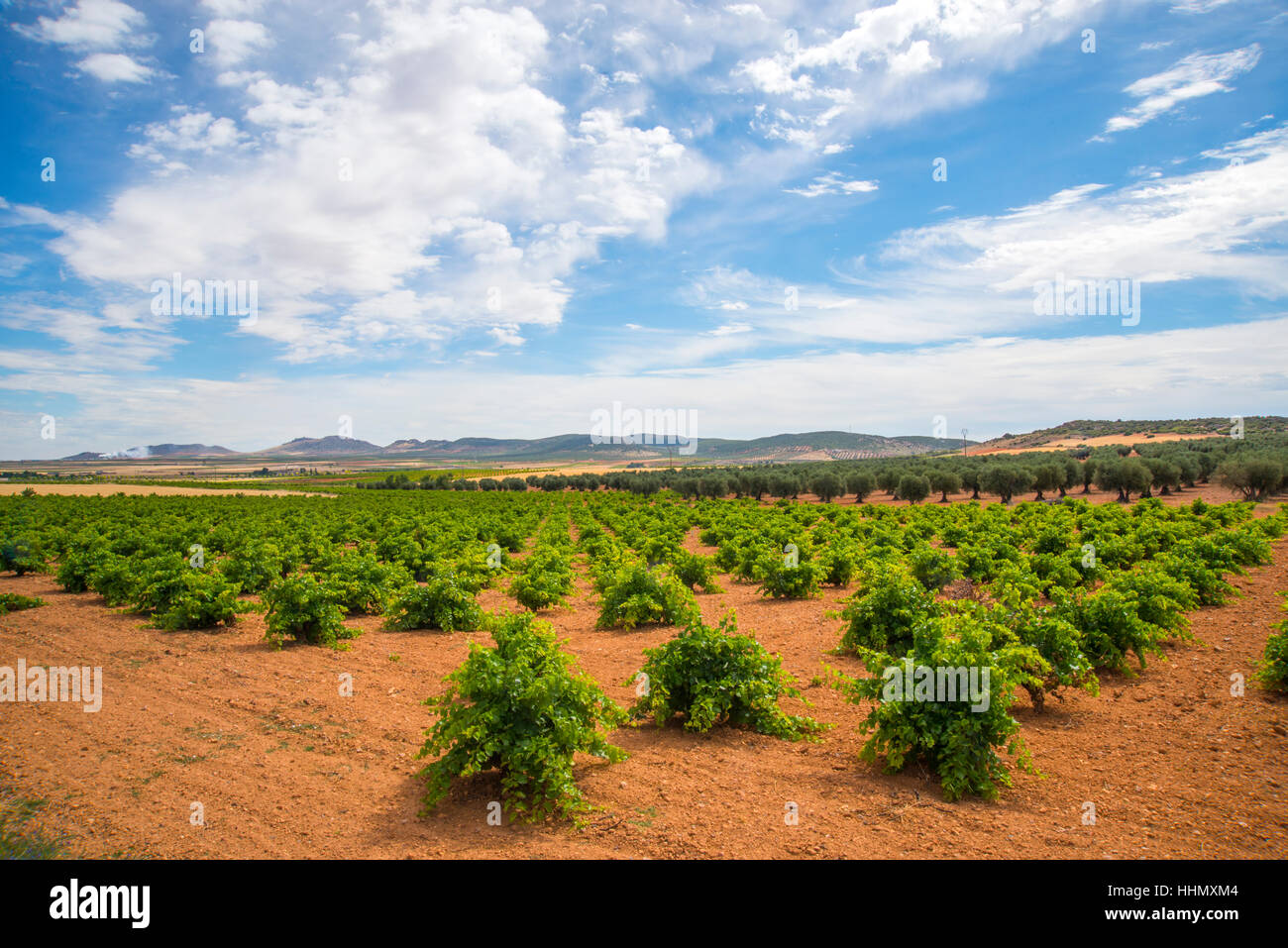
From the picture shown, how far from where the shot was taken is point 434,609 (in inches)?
551

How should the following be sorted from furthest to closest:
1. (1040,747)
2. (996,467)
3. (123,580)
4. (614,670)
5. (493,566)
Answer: (996,467) → (493,566) → (123,580) → (614,670) → (1040,747)

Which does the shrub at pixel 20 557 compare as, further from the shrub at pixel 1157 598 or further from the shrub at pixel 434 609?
the shrub at pixel 1157 598

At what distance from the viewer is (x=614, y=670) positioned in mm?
11180

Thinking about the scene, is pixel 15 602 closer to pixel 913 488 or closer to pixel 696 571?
pixel 696 571

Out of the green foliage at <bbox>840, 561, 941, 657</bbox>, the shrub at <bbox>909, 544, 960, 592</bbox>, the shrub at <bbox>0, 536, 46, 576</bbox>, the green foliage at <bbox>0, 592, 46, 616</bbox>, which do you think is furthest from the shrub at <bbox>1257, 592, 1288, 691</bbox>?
the shrub at <bbox>0, 536, 46, 576</bbox>

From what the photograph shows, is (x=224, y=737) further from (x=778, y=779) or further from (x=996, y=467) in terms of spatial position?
(x=996, y=467)

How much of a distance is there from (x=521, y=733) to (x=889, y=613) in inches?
260

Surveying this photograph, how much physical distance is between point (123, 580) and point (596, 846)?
1577 cm

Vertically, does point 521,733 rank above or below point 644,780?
above

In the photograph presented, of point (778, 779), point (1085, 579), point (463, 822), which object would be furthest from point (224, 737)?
point (1085, 579)

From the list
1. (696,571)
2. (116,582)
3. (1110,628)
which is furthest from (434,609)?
(1110,628)

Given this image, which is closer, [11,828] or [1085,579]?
[11,828]

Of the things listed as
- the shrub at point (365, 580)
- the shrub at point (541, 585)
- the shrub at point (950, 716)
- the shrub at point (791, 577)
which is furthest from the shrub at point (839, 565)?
the shrub at point (365, 580)

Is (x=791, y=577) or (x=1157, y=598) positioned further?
(x=791, y=577)
